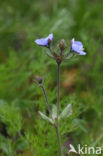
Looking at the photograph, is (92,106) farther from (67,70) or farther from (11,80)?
(67,70)

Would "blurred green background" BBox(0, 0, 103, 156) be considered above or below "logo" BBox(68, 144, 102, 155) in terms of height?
above

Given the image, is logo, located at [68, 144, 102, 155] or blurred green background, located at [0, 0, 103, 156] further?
blurred green background, located at [0, 0, 103, 156]

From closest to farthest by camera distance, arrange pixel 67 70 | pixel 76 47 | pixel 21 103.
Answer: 1. pixel 76 47
2. pixel 21 103
3. pixel 67 70

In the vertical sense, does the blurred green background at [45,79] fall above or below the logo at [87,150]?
above

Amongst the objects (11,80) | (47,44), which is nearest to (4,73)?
(11,80)

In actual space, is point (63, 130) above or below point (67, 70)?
below

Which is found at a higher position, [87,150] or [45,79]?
[45,79]

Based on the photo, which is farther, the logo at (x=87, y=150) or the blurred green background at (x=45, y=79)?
the blurred green background at (x=45, y=79)

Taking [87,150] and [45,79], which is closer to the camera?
[87,150]
